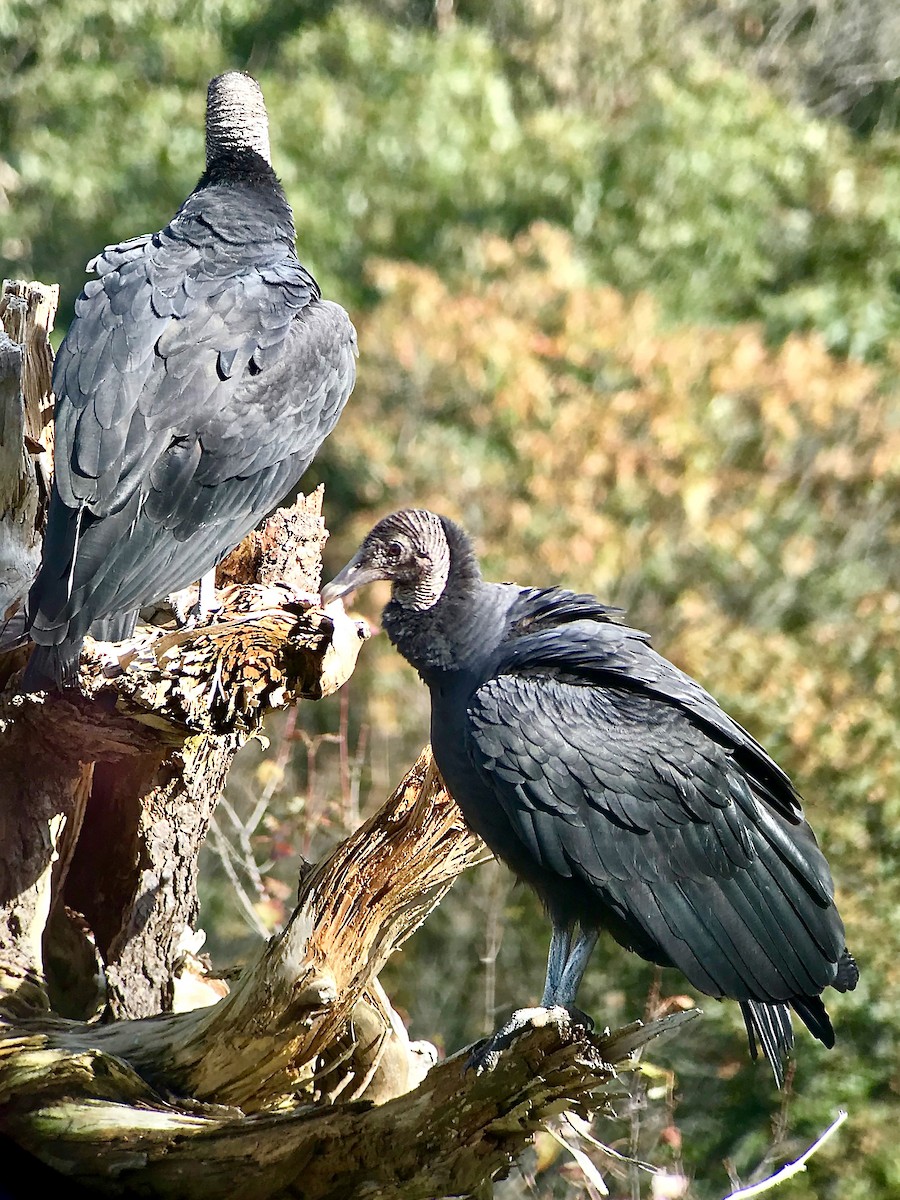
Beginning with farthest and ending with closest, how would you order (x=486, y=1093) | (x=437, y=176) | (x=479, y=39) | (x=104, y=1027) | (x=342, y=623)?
1. (x=479, y=39)
2. (x=437, y=176)
3. (x=104, y=1027)
4. (x=342, y=623)
5. (x=486, y=1093)

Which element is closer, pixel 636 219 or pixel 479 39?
pixel 636 219

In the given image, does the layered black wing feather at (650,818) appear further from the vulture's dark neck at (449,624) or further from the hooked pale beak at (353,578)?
the hooked pale beak at (353,578)

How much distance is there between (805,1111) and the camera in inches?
211

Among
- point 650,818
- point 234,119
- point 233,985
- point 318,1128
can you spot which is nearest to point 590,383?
point 234,119

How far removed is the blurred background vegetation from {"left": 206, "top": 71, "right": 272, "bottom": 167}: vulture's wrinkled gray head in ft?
7.12

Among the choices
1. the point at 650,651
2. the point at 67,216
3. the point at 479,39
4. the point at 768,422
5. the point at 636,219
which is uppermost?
the point at 479,39

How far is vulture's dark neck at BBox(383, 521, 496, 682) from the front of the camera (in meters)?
3.04

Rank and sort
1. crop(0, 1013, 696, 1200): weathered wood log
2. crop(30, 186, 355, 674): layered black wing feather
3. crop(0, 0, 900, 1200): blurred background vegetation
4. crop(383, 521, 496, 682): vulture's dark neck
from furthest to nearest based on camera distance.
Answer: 1. crop(0, 0, 900, 1200): blurred background vegetation
2. crop(30, 186, 355, 674): layered black wing feather
3. crop(383, 521, 496, 682): vulture's dark neck
4. crop(0, 1013, 696, 1200): weathered wood log

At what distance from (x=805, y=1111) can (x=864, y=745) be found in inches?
58.6

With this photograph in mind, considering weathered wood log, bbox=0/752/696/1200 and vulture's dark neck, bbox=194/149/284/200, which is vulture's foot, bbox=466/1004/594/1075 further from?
vulture's dark neck, bbox=194/149/284/200

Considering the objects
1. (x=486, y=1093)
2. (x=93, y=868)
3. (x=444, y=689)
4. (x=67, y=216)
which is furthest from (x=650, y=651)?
(x=67, y=216)

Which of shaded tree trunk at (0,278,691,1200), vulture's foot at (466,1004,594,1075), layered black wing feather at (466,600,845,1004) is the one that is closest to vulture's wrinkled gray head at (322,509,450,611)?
shaded tree trunk at (0,278,691,1200)

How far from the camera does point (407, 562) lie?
3059mm

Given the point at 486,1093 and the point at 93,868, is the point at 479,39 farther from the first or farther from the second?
the point at 486,1093
